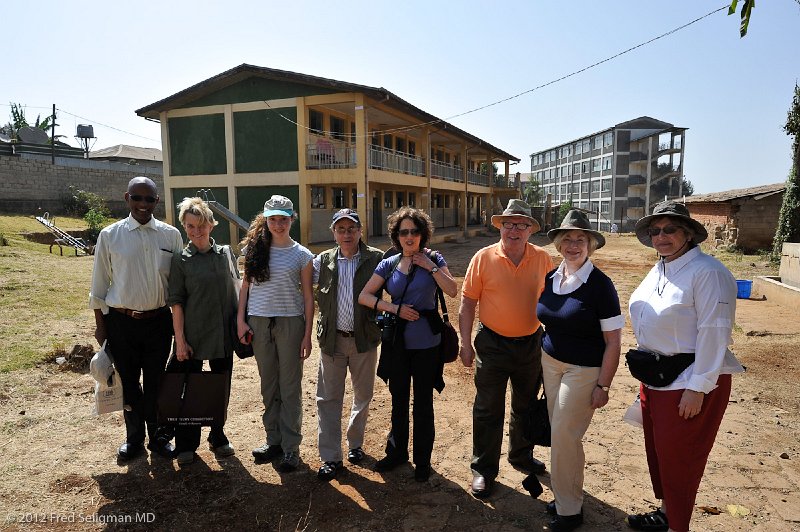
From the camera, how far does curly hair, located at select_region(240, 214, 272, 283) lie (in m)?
3.32

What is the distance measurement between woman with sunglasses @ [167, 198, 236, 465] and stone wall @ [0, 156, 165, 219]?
79.8ft

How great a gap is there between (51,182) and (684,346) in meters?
28.3

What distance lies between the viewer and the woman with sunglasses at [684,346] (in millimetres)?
2271

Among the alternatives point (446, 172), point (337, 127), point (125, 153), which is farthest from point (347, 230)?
point (125, 153)

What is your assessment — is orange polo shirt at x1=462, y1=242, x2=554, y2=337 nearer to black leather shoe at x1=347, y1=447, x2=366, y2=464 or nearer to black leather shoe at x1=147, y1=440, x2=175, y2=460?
black leather shoe at x1=347, y1=447, x2=366, y2=464

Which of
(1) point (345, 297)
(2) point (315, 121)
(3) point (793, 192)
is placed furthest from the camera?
(2) point (315, 121)

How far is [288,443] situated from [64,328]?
5.22m

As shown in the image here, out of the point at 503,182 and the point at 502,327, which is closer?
the point at 502,327

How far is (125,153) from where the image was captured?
137 ft

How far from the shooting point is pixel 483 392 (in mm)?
3154

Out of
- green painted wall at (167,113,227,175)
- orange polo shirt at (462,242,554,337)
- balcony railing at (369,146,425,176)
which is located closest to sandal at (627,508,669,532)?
orange polo shirt at (462,242,554,337)

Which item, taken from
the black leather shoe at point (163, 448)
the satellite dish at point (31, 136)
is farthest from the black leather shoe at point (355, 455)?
the satellite dish at point (31, 136)

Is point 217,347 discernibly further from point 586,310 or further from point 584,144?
point 584,144

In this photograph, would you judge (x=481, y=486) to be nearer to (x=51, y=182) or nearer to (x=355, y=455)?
(x=355, y=455)
